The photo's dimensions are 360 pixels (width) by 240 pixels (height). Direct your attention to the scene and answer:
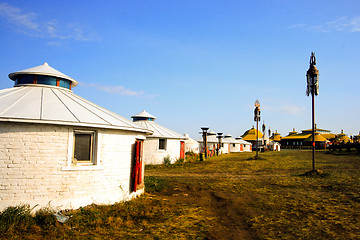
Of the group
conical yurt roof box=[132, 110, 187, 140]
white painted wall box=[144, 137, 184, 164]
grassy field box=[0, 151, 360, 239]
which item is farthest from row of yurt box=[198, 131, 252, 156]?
grassy field box=[0, 151, 360, 239]

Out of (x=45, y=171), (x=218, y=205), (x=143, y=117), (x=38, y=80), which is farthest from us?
(x=143, y=117)

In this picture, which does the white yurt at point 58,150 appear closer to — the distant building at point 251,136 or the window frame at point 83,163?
the window frame at point 83,163

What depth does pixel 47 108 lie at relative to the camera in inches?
328

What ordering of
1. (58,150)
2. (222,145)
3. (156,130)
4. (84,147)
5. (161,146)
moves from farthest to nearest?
(222,145) < (156,130) < (161,146) < (84,147) < (58,150)

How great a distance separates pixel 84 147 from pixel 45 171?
136 cm

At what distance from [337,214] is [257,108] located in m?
23.8

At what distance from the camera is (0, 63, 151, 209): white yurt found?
725cm

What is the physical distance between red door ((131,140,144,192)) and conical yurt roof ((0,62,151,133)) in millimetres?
684

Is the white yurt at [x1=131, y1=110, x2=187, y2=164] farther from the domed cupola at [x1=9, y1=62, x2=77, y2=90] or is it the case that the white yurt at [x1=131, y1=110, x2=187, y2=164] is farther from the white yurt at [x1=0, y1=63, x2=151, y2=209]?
the white yurt at [x1=0, y1=63, x2=151, y2=209]

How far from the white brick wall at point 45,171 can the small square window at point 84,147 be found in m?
0.26

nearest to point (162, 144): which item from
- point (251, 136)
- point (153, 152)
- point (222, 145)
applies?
point (153, 152)

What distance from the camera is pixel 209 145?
147 feet

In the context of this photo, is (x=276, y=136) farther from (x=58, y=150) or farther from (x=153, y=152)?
(x=58, y=150)

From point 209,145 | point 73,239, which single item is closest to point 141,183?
point 73,239
